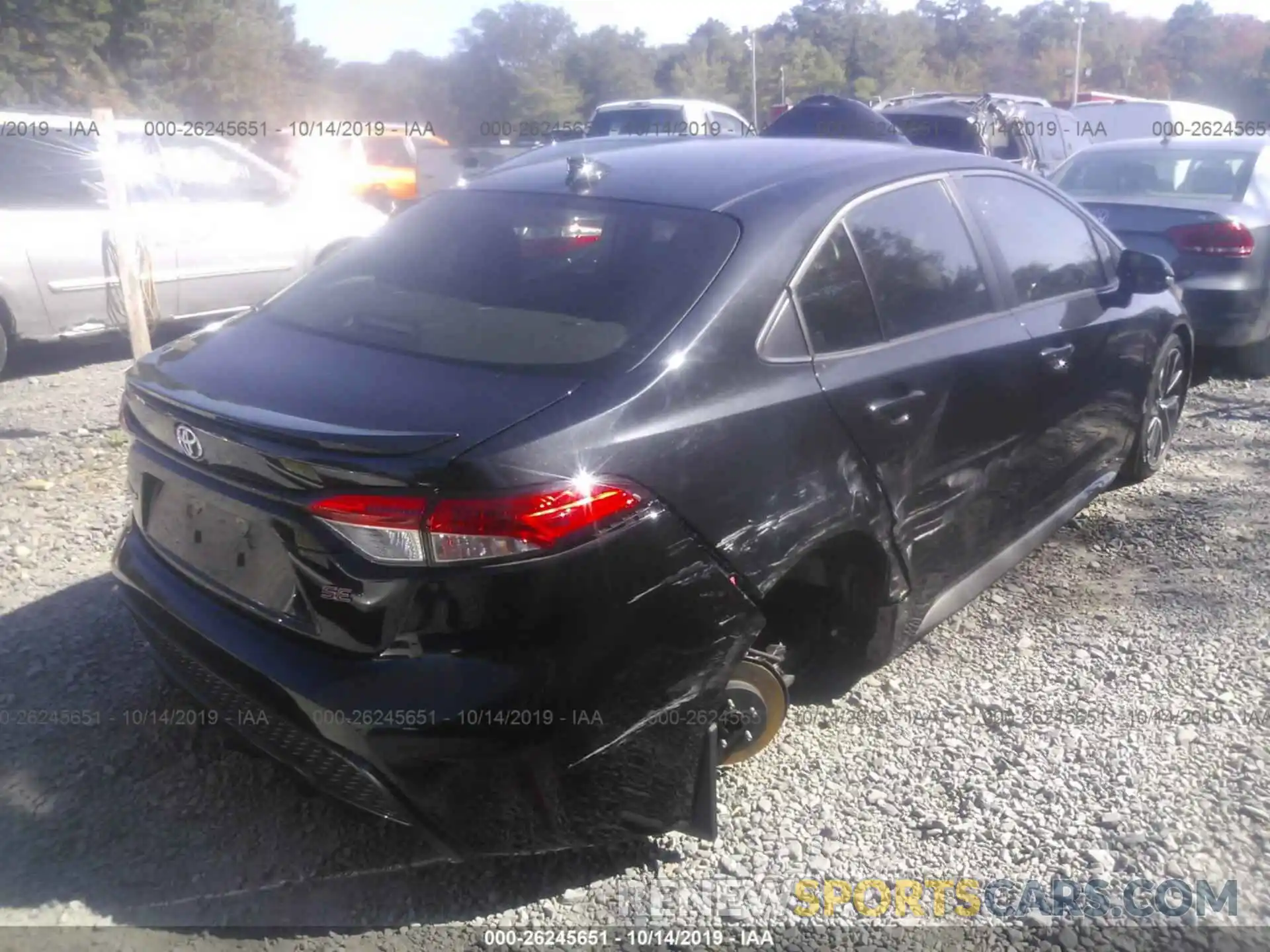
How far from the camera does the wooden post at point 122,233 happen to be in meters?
5.77

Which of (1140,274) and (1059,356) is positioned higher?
(1140,274)

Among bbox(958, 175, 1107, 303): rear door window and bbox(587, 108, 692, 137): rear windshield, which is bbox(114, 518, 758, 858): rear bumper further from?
bbox(587, 108, 692, 137): rear windshield

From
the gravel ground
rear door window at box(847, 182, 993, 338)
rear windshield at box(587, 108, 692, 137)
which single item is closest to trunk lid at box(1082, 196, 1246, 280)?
the gravel ground

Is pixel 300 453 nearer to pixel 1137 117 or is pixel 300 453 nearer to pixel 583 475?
pixel 583 475

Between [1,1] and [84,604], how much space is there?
107 ft

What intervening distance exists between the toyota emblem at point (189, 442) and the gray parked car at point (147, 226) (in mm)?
4663

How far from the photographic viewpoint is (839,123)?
5930 mm

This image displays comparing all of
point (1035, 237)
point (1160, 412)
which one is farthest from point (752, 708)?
point (1160, 412)

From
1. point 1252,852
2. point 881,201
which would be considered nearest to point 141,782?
point 881,201

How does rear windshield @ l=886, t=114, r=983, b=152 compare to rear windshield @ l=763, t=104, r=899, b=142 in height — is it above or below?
below

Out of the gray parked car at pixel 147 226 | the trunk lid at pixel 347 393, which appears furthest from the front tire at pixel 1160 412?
the gray parked car at pixel 147 226

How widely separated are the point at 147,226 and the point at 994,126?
1033cm

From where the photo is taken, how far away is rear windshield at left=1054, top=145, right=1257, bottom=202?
7215 millimetres

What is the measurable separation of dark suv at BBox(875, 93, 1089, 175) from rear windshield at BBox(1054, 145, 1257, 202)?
2.88 meters
